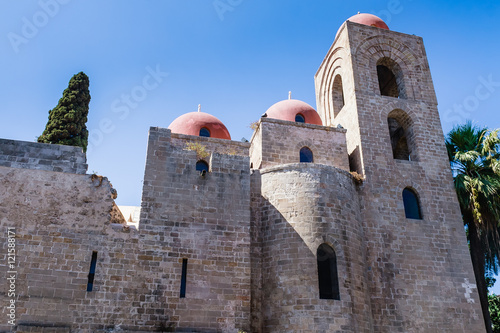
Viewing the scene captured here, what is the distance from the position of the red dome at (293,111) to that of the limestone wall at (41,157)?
7469mm

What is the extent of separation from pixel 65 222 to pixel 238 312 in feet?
15.3

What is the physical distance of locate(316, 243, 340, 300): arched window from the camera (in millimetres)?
10562

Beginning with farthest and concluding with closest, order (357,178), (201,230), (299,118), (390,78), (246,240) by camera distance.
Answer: (390,78) → (299,118) → (357,178) → (246,240) → (201,230)

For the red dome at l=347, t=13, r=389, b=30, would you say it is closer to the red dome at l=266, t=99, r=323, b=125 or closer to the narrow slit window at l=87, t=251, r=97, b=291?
the red dome at l=266, t=99, r=323, b=125

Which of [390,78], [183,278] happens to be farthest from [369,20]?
[183,278]

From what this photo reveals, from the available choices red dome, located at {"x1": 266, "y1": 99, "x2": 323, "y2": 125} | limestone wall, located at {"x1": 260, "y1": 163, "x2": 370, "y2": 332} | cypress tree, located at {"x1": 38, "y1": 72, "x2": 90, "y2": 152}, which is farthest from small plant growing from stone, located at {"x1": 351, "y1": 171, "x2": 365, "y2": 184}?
cypress tree, located at {"x1": 38, "y1": 72, "x2": 90, "y2": 152}

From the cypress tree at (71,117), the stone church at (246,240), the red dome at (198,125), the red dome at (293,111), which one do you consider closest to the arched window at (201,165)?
the stone church at (246,240)

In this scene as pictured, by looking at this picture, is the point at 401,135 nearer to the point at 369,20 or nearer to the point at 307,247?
the point at 369,20

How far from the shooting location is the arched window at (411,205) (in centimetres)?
1338

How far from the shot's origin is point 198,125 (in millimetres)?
15156

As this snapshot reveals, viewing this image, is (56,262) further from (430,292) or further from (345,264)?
(430,292)

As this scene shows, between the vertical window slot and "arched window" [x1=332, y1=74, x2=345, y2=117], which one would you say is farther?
"arched window" [x1=332, y1=74, x2=345, y2=117]

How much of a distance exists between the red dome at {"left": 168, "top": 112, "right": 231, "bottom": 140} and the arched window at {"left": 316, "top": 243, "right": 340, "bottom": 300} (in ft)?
20.4

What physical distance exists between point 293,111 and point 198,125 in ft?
11.6
